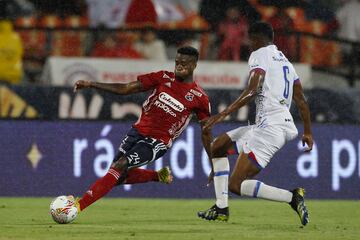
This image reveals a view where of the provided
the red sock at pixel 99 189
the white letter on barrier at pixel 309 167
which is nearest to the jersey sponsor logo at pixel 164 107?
the red sock at pixel 99 189

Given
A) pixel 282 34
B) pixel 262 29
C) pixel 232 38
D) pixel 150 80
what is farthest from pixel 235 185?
pixel 282 34

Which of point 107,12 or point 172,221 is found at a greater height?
point 107,12

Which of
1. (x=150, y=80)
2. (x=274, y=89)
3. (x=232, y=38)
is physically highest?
(x=232, y=38)

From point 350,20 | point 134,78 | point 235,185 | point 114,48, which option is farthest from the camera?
point 350,20

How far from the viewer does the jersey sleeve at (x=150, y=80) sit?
40.5 feet

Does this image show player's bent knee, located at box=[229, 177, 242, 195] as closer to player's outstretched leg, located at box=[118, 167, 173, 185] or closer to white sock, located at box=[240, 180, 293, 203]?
white sock, located at box=[240, 180, 293, 203]

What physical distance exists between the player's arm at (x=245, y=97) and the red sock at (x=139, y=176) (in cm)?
185

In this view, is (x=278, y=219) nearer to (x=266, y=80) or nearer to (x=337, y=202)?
(x=266, y=80)

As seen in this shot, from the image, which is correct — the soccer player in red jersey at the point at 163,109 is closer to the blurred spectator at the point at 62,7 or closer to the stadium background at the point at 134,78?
the stadium background at the point at 134,78

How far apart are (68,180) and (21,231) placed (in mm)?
5675

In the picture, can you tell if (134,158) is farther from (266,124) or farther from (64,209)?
(266,124)

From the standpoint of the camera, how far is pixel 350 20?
2052cm

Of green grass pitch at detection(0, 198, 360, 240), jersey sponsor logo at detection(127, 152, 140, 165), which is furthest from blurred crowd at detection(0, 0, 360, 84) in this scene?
jersey sponsor logo at detection(127, 152, 140, 165)

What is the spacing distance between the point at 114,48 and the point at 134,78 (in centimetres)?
84
